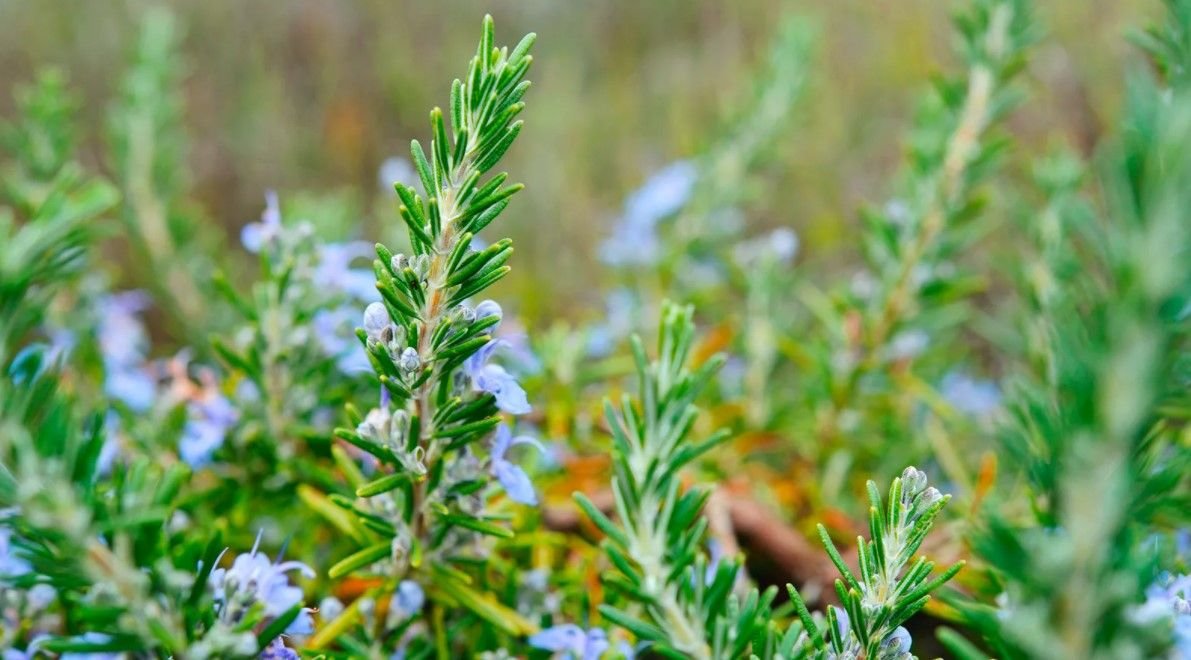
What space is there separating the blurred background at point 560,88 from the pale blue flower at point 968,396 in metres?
0.80

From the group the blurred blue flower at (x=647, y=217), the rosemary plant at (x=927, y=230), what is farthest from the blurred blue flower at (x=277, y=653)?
the blurred blue flower at (x=647, y=217)

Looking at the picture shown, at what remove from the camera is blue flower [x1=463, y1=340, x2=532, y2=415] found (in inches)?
26.6

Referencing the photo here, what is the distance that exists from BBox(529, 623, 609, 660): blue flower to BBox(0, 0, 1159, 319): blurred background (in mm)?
1529

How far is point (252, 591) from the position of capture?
656 millimetres

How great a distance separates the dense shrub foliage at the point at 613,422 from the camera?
51 cm

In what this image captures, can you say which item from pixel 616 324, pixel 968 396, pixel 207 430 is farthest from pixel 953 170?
pixel 207 430

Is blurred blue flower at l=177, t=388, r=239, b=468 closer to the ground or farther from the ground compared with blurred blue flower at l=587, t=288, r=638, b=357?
closer to the ground

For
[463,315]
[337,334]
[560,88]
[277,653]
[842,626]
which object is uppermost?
[560,88]

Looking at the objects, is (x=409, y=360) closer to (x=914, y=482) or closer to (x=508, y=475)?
(x=508, y=475)

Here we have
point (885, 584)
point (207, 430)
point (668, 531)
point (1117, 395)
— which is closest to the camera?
point (1117, 395)

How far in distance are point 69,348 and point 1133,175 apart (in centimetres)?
113

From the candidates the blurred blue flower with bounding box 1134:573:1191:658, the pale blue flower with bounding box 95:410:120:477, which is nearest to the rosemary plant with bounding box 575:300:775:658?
the blurred blue flower with bounding box 1134:573:1191:658

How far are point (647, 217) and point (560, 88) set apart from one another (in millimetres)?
1580

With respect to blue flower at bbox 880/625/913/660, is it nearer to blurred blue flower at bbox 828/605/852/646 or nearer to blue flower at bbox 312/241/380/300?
blurred blue flower at bbox 828/605/852/646
